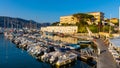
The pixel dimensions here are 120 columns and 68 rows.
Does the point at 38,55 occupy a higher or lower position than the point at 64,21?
lower

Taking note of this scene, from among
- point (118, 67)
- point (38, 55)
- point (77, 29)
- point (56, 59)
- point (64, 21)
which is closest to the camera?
point (118, 67)

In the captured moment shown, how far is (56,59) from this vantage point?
123 feet

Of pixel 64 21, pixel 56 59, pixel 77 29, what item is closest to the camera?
pixel 56 59

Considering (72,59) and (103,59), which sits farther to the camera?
(72,59)

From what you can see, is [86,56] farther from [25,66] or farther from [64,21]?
[64,21]

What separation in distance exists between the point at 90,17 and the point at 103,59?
8860 cm

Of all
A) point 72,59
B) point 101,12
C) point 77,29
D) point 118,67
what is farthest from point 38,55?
point 101,12

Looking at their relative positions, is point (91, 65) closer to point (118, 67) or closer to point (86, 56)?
point (86, 56)

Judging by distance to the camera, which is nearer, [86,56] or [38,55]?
[86,56]

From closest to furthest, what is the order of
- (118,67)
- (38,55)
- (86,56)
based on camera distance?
(118,67) < (86,56) < (38,55)

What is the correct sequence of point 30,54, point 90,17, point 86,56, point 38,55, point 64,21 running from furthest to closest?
point 64,21 < point 90,17 < point 30,54 < point 38,55 < point 86,56

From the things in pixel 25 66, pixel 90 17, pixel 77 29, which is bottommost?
pixel 25 66

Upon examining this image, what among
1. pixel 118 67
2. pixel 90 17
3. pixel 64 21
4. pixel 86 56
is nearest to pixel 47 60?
pixel 86 56

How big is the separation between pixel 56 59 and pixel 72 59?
303cm
